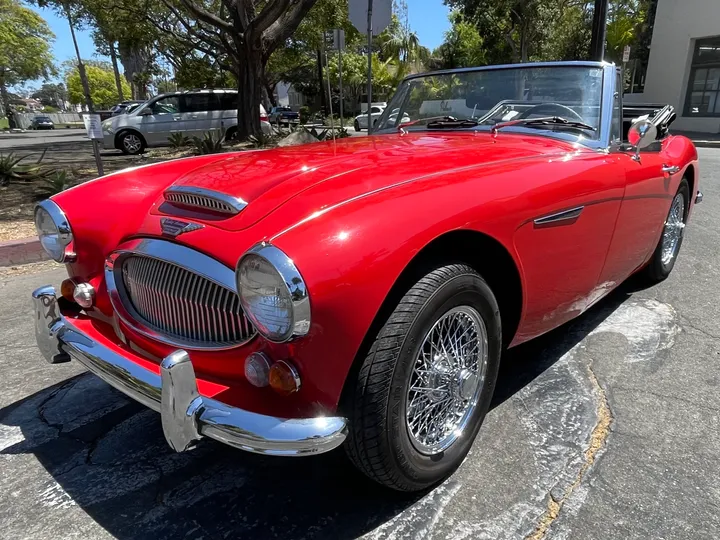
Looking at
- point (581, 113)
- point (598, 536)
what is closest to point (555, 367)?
point (598, 536)

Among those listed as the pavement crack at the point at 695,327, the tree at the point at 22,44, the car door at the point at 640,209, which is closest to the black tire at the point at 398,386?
the car door at the point at 640,209

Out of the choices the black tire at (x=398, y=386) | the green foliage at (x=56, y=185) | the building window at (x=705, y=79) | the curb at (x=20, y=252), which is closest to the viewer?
the black tire at (x=398, y=386)

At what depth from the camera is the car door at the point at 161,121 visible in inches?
562

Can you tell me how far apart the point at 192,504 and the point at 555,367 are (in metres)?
1.90

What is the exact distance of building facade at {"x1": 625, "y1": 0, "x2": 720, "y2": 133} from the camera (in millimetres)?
17031

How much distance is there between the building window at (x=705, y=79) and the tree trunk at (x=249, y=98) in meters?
14.4

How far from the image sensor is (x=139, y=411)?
8.24 ft

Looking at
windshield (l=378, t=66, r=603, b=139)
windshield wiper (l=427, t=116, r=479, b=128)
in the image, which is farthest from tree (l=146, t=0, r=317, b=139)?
windshield wiper (l=427, t=116, r=479, b=128)

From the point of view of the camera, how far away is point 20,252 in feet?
16.1

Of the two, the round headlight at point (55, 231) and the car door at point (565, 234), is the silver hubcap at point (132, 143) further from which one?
the car door at point (565, 234)

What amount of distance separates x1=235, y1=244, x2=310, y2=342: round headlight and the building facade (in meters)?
20.2

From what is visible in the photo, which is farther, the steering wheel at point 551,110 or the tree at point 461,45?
the tree at point 461,45

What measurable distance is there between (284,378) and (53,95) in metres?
139

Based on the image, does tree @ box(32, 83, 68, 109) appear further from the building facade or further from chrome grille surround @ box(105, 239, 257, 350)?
chrome grille surround @ box(105, 239, 257, 350)
